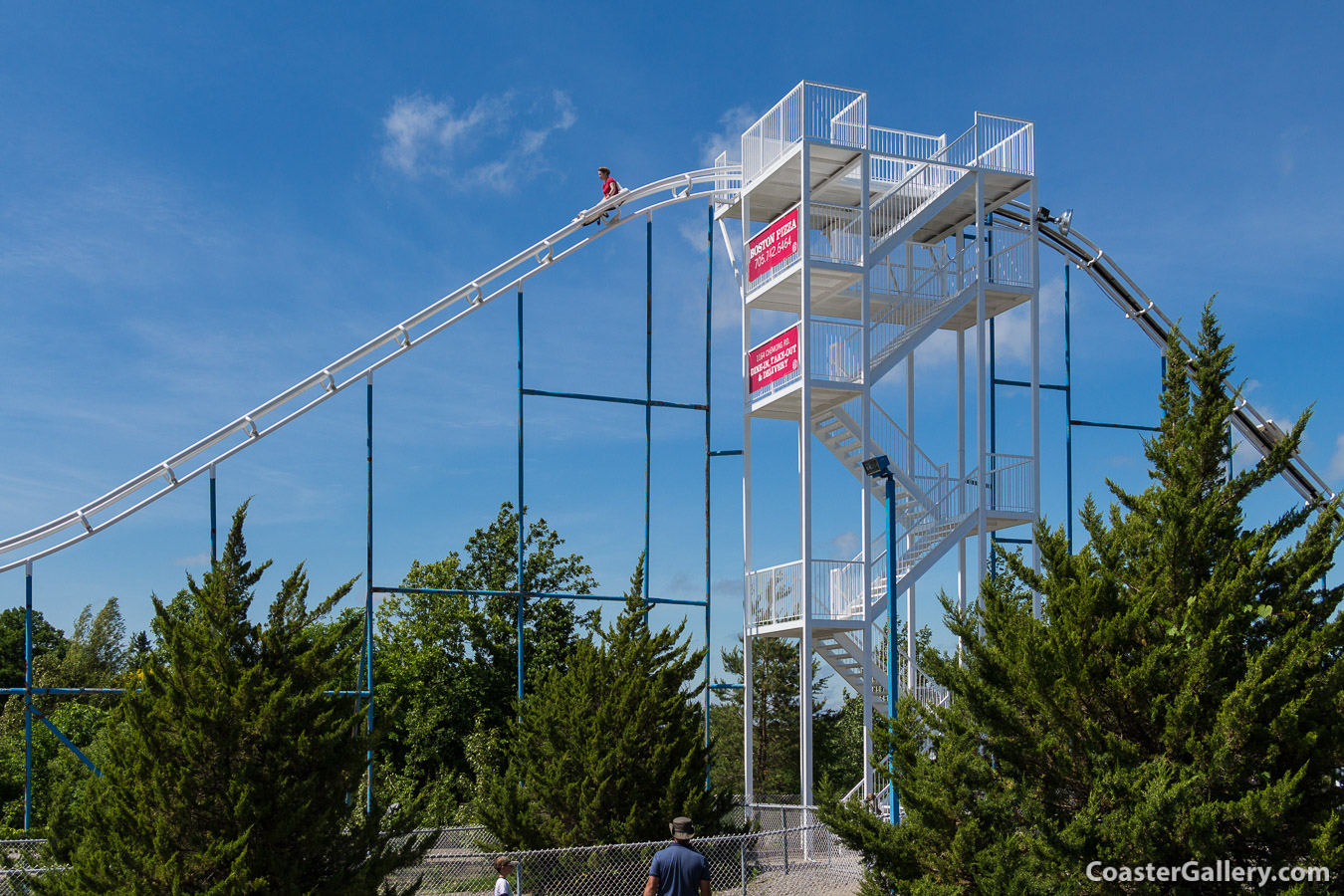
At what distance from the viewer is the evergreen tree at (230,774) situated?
454 inches

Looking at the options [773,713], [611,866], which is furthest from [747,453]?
[773,713]

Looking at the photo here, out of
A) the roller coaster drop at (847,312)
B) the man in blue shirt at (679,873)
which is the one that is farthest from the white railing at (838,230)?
the man in blue shirt at (679,873)

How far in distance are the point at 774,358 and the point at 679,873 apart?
16.7 meters

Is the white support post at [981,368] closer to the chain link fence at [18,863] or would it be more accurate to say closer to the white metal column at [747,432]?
the white metal column at [747,432]

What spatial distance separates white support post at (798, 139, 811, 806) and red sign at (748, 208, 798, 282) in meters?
0.38

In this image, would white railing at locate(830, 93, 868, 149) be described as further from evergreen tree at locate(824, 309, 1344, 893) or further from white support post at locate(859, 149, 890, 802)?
evergreen tree at locate(824, 309, 1344, 893)

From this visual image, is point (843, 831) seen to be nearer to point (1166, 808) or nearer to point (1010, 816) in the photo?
point (1010, 816)

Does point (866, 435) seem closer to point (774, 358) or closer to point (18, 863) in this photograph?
point (774, 358)

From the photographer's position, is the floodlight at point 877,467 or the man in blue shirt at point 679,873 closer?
the man in blue shirt at point 679,873

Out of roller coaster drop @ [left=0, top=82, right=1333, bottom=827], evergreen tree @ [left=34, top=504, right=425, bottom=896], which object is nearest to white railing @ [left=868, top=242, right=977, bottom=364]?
roller coaster drop @ [left=0, top=82, right=1333, bottom=827]

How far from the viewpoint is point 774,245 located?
84.1 ft

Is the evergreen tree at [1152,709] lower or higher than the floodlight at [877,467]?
lower

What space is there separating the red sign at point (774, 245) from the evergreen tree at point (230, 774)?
1479 cm

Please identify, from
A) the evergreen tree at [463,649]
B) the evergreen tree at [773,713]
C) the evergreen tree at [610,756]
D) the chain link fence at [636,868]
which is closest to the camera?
the chain link fence at [636,868]
